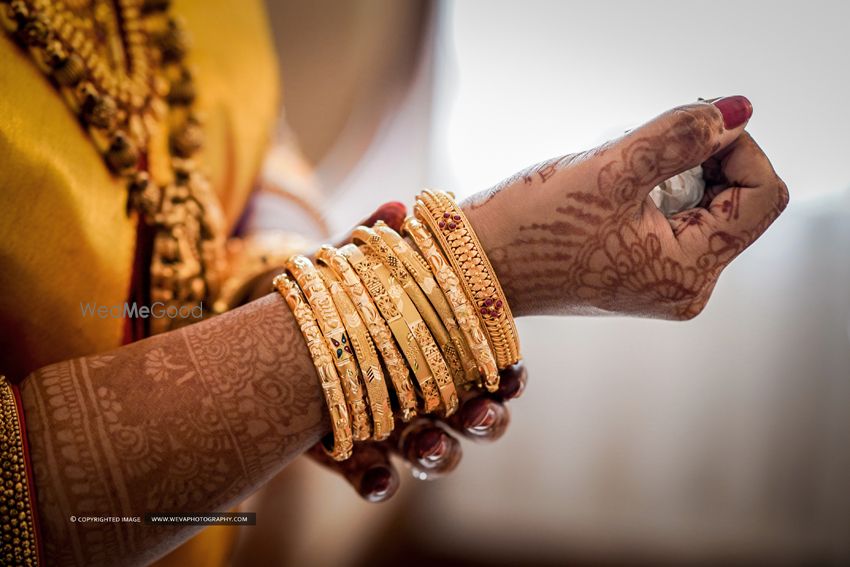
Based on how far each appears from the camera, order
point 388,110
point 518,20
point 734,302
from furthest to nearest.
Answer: point 734,302 < point 388,110 < point 518,20

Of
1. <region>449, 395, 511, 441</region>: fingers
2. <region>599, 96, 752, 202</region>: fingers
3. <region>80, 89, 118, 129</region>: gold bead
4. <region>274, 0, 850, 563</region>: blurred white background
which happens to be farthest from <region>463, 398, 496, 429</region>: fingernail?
<region>274, 0, 850, 563</region>: blurred white background

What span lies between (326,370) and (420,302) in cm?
9

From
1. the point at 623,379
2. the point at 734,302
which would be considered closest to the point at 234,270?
the point at 623,379

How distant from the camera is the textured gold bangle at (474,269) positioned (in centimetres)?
48

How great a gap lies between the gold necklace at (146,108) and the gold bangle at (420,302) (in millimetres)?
296

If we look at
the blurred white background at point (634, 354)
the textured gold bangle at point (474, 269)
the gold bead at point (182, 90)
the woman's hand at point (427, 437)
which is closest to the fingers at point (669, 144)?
the textured gold bangle at point (474, 269)

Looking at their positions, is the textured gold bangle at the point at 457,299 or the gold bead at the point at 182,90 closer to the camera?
the textured gold bangle at the point at 457,299

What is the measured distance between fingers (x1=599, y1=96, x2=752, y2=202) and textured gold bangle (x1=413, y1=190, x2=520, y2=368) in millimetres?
113

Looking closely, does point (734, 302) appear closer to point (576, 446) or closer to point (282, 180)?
point (576, 446)

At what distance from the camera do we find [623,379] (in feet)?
5.40

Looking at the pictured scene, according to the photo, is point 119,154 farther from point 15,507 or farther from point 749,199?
point 749,199

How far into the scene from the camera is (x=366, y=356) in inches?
18.7

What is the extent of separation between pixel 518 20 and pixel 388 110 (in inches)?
14.3

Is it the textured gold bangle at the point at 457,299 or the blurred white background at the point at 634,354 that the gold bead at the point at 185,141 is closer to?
the textured gold bangle at the point at 457,299
